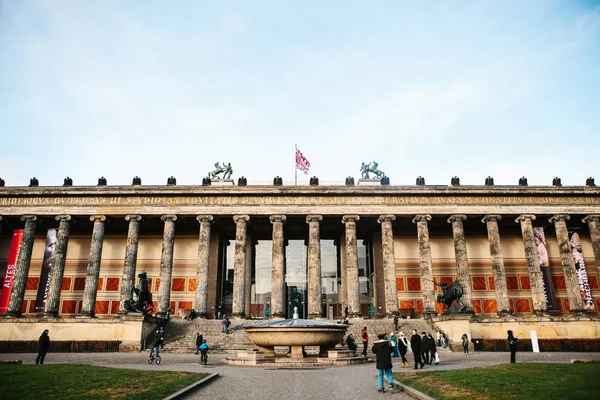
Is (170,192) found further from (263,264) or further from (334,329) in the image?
(334,329)

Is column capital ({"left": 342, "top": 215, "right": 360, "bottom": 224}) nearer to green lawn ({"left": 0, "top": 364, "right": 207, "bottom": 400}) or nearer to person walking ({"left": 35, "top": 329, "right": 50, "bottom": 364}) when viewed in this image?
person walking ({"left": 35, "top": 329, "right": 50, "bottom": 364})

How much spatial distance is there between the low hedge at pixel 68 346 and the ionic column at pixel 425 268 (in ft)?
82.0

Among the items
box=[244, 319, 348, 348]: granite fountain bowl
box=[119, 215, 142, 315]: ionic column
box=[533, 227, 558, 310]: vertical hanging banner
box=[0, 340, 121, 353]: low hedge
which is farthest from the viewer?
box=[533, 227, 558, 310]: vertical hanging banner

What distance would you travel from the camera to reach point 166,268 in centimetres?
3919

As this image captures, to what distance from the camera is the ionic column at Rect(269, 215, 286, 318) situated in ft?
127

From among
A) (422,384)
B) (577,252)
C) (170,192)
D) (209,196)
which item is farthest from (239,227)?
(577,252)

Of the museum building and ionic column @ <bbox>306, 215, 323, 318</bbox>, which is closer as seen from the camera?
ionic column @ <bbox>306, 215, 323, 318</bbox>

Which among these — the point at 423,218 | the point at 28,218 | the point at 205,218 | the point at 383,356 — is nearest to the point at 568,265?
the point at 423,218

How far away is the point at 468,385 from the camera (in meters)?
→ 13.1

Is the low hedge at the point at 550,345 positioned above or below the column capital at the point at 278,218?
below

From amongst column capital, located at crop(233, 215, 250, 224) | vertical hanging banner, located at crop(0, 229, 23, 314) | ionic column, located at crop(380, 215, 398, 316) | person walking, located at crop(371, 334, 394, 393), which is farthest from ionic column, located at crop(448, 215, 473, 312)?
vertical hanging banner, located at crop(0, 229, 23, 314)

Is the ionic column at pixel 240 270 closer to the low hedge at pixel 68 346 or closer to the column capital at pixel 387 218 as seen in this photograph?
the low hedge at pixel 68 346

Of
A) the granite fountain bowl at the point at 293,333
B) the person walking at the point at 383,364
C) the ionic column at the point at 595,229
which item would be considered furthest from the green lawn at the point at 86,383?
the ionic column at the point at 595,229

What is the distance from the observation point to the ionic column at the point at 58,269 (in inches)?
1490
